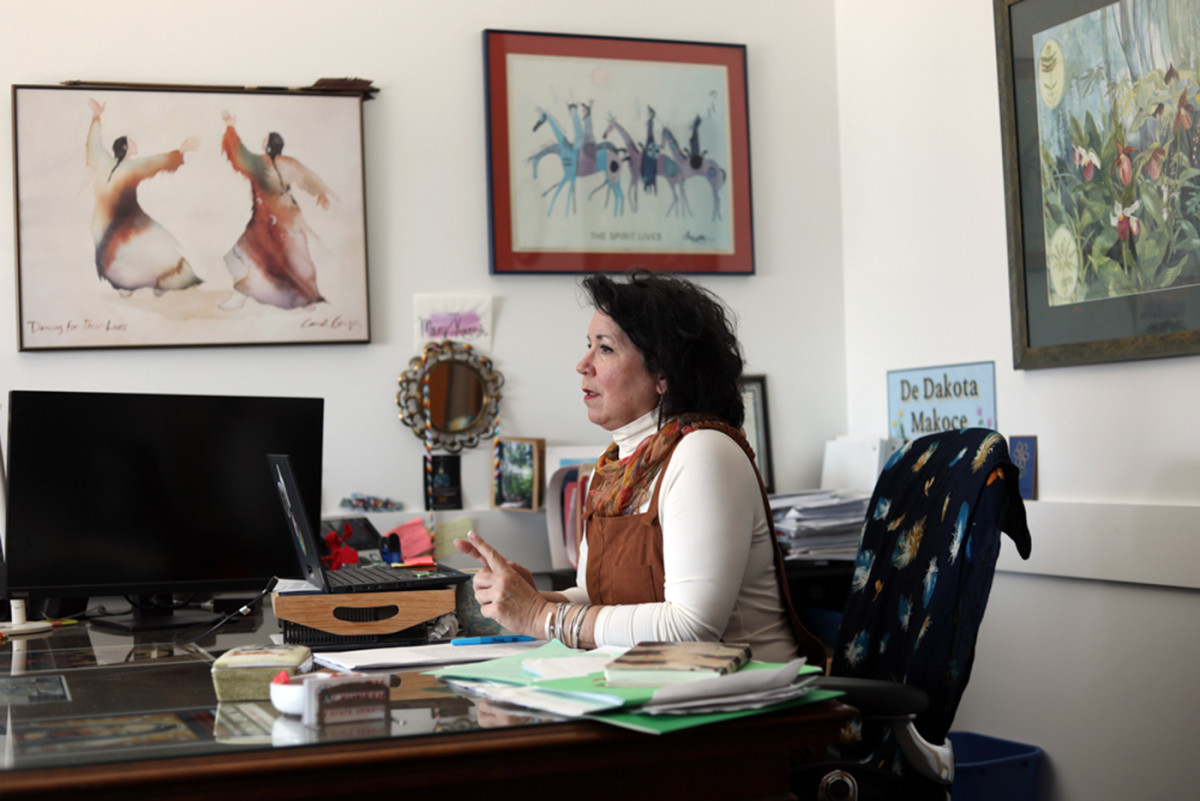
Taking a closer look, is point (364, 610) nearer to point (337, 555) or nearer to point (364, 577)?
point (364, 577)

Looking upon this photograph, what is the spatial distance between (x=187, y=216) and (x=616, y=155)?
1092mm

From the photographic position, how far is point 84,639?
188 centimetres

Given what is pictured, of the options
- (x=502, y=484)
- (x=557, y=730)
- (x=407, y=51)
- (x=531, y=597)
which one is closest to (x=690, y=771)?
(x=557, y=730)

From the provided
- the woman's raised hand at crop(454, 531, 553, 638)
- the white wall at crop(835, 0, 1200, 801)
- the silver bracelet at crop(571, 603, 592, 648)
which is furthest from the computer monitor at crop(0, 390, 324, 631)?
the white wall at crop(835, 0, 1200, 801)

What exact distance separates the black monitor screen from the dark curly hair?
2.69 feet

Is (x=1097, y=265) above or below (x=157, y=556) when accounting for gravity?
above

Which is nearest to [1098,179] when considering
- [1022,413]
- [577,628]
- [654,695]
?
[1022,413]

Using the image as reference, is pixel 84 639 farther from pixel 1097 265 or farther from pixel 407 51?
pixel 1097 265

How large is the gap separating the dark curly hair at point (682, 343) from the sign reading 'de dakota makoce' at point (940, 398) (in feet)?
3.09

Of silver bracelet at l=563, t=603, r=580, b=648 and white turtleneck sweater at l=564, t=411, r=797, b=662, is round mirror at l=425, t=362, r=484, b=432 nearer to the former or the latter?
white turtleneck sweater at l=564, t=411, r=797, b=662

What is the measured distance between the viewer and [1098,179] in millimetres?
2182

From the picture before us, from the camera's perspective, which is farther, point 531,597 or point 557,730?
point 531,597

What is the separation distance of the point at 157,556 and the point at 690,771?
1.37m

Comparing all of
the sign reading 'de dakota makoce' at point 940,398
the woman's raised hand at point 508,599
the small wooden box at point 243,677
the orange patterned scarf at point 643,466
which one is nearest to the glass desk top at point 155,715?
the small wooden box at point 243,677
